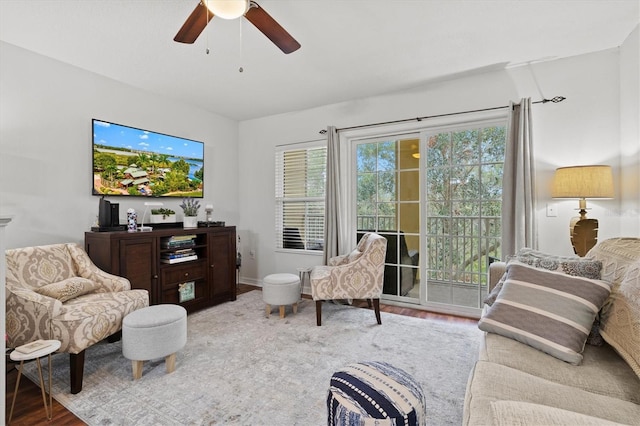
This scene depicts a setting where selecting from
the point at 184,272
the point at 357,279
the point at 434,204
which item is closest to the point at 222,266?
the point at 184,272

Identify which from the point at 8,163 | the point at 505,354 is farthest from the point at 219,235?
the point at 505,354

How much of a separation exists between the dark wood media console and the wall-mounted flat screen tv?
0.65 meters

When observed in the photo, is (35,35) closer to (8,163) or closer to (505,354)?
(8,163)

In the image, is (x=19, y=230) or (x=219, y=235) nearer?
(x=19, y=230)

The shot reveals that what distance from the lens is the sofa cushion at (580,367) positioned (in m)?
1.16

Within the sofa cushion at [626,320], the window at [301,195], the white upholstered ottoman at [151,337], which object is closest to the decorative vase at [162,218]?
the window at [301,195]

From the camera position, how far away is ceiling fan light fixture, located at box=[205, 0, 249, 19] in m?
1.64

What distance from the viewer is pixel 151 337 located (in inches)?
81.3

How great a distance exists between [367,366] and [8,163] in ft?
10.9

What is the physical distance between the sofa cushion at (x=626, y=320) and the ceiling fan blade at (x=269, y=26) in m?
2.19

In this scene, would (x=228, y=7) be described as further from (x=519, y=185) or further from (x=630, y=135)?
(x=630, y=135)

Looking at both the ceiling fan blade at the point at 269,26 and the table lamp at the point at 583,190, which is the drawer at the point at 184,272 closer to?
the ceiling fan blade at the point at 269,26

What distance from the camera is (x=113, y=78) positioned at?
3297mm

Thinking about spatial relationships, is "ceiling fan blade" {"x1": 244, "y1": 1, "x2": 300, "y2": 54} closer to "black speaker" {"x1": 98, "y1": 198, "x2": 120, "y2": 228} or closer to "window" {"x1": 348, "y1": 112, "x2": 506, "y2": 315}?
"window" {"x1": 348, "y1": 112, "x2": 506, "y2": 315}
